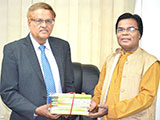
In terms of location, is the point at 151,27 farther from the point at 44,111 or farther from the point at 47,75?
the point at 44,111

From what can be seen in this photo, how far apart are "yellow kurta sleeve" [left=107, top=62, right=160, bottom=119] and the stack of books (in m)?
0.22

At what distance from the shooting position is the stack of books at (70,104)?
5.65 feet

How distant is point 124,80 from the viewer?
1.86 metres

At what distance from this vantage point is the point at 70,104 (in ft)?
5.71

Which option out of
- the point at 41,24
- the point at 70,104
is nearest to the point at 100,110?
the point at 70,104

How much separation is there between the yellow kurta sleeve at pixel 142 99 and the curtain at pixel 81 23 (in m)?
1.49

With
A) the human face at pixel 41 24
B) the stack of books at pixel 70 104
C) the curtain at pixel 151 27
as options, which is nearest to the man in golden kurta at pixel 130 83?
the stack of books at pixel 70 104

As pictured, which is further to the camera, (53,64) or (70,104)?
(53,64)

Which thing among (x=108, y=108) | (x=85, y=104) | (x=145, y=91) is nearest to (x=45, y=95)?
(x=85, y=104)

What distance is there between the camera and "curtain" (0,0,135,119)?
3264mm

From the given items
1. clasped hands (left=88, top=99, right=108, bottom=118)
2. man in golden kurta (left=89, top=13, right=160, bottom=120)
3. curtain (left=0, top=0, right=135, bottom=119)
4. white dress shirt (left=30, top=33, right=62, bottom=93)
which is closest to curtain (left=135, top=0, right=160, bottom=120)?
curtain (left=0, top=0, right=135, bottom=119)

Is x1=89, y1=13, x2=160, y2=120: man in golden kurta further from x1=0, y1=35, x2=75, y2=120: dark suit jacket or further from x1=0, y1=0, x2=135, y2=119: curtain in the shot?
x1=0, y1=0, x2=135, y2=119: curtain

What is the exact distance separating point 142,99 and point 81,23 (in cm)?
174

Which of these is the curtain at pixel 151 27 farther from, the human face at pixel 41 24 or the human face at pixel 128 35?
the human face at pixel 41 24
